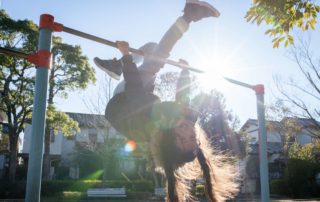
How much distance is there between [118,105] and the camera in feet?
11.5

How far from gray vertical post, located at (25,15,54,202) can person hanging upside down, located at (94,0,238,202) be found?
68 centimetres

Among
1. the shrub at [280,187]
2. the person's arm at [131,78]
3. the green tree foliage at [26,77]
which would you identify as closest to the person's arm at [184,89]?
the person's arm at [131,78]

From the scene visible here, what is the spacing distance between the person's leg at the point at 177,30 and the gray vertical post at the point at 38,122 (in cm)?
113

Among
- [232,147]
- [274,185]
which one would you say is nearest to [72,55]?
[232,147]

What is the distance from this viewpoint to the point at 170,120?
3090 millimetres

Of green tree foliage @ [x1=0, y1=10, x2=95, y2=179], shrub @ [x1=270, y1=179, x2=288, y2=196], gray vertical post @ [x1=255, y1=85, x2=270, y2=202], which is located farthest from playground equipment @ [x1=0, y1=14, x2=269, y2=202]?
shrub @ [x1=270, y1=179, x2=288, y2=196]

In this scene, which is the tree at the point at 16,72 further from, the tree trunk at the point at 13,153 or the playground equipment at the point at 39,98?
the playground equipment at the point at 39,98

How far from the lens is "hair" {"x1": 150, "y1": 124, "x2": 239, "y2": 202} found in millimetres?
3111

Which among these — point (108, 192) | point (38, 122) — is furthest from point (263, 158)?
point (108, 192)

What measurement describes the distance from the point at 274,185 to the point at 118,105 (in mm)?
20331

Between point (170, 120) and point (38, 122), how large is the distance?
110 cm

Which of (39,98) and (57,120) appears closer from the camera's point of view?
(39,98)

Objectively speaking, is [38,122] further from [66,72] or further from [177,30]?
[66,72]

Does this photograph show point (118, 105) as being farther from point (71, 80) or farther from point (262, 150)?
point (71, 80)
